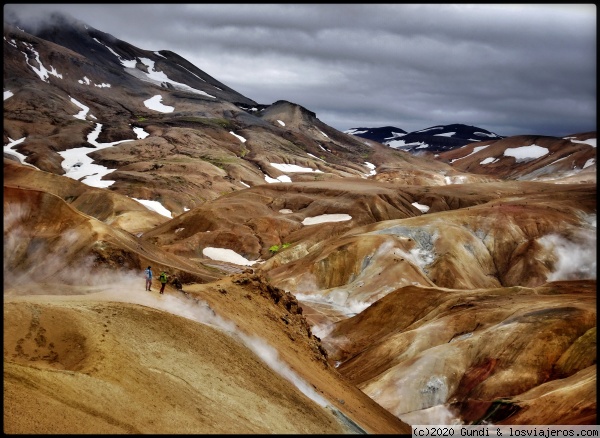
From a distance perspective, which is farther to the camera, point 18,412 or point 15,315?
point 15,315

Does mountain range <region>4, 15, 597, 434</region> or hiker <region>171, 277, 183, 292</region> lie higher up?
hiker <region>171, 277, 183, 292</region>

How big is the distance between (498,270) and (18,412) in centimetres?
8156

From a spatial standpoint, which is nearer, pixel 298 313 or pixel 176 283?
pixel 176 283

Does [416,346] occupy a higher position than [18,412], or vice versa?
[18,412]

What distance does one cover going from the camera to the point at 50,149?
555 feet

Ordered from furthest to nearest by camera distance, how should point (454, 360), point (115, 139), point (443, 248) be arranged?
1. point (115, 139)
2. point (443, 248)
3. point (454, 360)

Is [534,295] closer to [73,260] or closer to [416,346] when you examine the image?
[416,346]

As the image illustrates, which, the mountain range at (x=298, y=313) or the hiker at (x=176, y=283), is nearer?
the mountain range at (x=298, y=313)

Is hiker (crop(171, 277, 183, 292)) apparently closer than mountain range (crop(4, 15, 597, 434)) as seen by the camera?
No

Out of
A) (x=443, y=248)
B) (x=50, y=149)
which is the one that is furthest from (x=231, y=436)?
(x=50, y=149)

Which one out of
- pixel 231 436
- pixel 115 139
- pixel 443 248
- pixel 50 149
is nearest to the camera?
A: pixel 231 436

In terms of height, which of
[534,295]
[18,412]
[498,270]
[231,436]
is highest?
[18,412]

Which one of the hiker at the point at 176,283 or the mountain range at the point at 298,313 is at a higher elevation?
the hiker at the point at 176,283

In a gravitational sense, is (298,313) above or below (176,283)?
below
